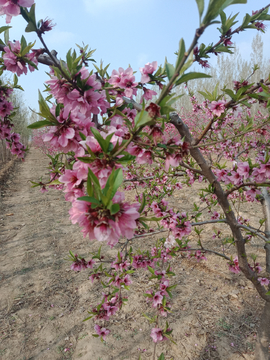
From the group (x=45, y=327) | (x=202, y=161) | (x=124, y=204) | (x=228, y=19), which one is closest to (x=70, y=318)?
(x=45, y=327)

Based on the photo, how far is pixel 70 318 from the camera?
2.54 metres

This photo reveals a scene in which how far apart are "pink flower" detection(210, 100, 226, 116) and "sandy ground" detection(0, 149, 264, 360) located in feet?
7.24

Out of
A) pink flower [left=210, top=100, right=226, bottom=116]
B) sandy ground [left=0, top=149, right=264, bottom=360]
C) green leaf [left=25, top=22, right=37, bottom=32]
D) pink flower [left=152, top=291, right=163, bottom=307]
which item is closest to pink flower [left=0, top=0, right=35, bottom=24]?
green leaf [left=25, top=22, right=37, bottom=32]

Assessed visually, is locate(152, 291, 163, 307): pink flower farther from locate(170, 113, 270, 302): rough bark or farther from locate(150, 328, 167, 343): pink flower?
locate(170, 113, 270, 302): rough bark

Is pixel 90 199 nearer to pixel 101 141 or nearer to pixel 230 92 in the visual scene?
pixel 101 141

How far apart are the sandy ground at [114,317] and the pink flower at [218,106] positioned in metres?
2.21

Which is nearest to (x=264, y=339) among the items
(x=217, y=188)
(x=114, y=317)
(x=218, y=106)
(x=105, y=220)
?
(x=217, y=188)

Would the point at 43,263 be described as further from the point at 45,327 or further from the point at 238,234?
the point at 238,234

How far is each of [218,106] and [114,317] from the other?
2.55 metres

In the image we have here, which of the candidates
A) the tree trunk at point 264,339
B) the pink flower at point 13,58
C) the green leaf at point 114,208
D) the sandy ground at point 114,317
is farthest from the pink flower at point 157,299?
the pink flower at point 13,58

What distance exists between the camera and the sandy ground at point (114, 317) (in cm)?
211

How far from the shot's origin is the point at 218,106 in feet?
4.60

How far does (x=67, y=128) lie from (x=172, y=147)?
381 millimetres

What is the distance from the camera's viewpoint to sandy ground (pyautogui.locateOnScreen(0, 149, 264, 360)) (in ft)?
6.93
